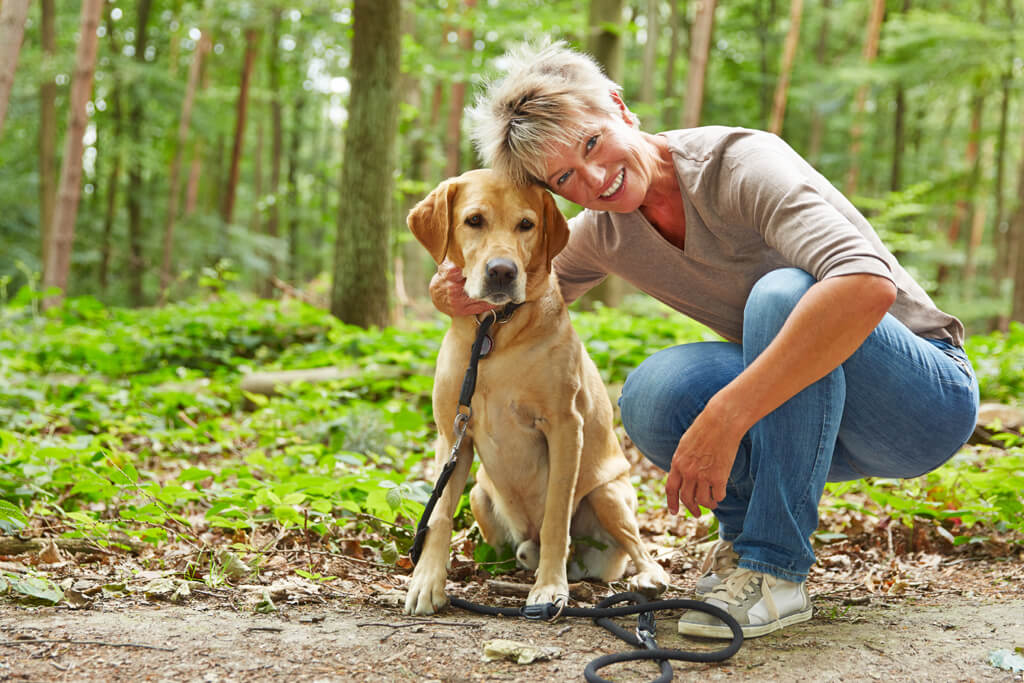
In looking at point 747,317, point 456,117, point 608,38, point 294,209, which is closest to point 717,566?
point 747,317

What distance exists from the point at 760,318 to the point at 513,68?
1.13 metres

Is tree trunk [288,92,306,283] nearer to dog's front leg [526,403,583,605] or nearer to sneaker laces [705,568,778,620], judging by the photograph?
dog's front leg [526,403,583,605]

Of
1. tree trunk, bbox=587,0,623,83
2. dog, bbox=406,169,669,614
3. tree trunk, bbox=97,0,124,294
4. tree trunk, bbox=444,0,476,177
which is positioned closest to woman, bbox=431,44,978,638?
dog, bbox=406,169,669,614

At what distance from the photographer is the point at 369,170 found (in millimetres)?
7023

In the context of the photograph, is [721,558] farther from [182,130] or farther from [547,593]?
[182,130]

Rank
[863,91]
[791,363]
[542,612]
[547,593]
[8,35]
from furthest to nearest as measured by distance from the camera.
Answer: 1. [863,91]
2. [8,35]
3. [547,593]
4. [542,612]
5. [791,363]

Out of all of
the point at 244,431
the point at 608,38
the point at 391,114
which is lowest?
the point at 244,431

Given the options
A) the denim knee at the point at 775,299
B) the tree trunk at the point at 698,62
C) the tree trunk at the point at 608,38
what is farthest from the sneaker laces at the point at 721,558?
the tree trunk at the point at 698,62

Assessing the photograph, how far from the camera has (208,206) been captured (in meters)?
23.1

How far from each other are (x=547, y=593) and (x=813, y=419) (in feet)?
3.24

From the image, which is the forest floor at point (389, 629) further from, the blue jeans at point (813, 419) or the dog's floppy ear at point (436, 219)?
the dog's floppy ear at point (436, 219)

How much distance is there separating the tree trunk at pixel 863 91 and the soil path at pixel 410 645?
13.0 metres

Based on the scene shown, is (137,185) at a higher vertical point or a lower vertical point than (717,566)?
higher

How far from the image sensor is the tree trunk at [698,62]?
10344 millimetres
